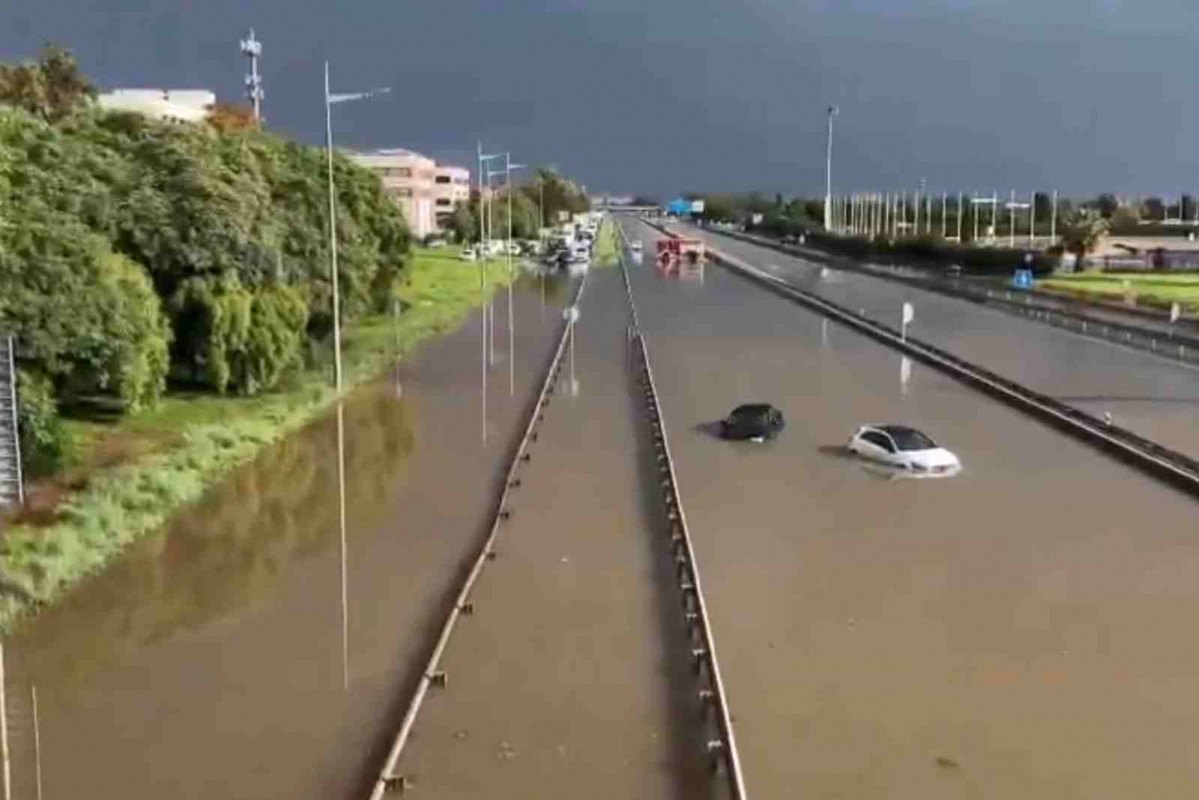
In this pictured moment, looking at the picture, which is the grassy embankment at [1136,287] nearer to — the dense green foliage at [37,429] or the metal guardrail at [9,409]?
the dense green foliage at [37,429]

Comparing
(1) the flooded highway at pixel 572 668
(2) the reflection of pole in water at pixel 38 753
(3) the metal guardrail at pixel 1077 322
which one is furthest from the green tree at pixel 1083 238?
(2) the reflection of pole in water at pixel 38 753

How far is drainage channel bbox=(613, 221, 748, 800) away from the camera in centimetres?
1295

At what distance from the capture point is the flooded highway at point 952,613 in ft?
43.5

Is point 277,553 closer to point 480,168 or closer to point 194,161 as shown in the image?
point 194,161

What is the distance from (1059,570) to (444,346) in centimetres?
3447

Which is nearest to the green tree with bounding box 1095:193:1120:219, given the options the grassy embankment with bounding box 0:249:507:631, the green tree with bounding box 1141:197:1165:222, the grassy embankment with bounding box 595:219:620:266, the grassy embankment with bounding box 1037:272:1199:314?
the green tree with bounding box 1141:197:1165:222

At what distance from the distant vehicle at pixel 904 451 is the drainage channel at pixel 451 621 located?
673 cm

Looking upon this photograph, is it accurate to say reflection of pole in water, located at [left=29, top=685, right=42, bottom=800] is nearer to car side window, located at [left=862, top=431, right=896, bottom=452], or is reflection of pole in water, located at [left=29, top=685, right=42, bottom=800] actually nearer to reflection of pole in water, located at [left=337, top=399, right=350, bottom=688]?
reflection of pole in water, located at [left=337, top=399, right=350, bottom=688]

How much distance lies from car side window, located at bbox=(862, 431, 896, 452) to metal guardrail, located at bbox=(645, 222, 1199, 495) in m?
4.78

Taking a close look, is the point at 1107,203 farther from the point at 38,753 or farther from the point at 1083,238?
the point at 38,753

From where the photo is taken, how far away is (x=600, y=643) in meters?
16.6

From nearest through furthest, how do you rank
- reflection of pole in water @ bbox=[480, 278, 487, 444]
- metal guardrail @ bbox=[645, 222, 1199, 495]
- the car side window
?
metal guardrail @ bbox=[645, 222, 1199, 495]
the car side window
reflection of pole in water @ bbox=[480, 278, 487, 444]

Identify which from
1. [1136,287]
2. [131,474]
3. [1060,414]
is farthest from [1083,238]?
[131,474]

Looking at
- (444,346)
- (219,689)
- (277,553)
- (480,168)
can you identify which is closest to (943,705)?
(219,689)
